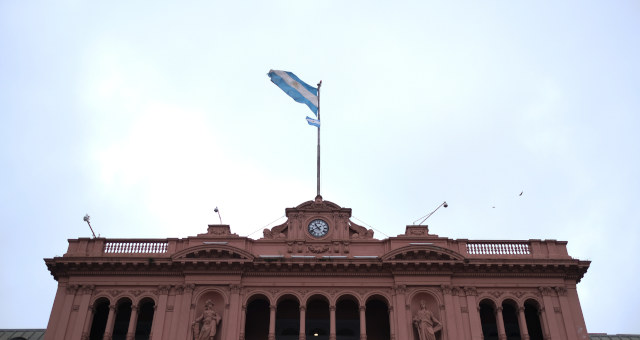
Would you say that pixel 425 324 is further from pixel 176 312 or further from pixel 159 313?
pixel 159 313

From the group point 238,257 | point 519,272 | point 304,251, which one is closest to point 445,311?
point 519,272

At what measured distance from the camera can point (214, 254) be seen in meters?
40.6

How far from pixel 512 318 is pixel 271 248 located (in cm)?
1562

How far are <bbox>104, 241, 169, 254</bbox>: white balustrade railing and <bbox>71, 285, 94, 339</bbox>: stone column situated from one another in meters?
2.78

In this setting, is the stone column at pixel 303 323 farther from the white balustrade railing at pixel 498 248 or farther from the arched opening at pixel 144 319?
the white balustrade railing at pixel 498 248

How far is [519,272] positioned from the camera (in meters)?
40.4

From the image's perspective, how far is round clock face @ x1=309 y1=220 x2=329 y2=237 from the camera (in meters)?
42.4

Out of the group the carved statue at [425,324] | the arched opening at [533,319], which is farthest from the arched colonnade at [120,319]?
the arched opening at [533,319]

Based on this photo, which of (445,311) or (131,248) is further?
(131,248)

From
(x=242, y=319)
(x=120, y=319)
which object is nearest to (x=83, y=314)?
(x=120, y=319)

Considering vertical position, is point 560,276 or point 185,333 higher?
point 560,276

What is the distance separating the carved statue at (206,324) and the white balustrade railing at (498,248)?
16.1 m

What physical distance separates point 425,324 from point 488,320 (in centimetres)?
518

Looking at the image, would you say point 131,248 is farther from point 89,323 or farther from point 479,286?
point 479,286
